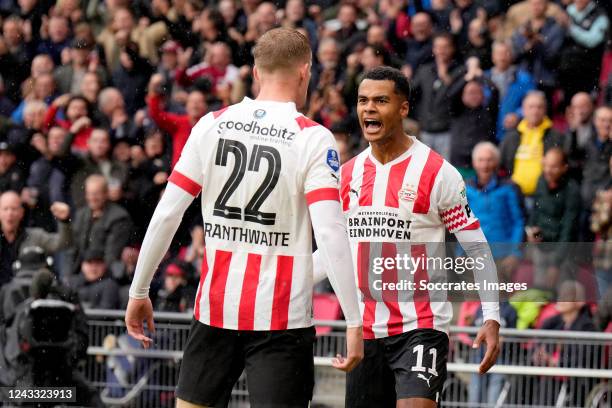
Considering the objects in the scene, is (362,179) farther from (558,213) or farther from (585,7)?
(585,7)

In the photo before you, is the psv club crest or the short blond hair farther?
the psv club crest

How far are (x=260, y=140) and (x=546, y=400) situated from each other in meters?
4.76

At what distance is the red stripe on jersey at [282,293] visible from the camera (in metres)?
5.49

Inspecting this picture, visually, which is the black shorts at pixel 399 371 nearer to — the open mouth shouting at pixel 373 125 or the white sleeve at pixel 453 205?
the white sleeve at pixel 453 205

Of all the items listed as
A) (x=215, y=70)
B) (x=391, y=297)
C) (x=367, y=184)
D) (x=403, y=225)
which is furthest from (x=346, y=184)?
(x=215, y=70)

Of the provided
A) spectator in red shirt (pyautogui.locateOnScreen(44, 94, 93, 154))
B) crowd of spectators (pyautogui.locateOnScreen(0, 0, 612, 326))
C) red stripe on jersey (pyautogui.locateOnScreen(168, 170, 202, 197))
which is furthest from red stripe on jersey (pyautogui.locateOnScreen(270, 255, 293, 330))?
spectator in red shirt (pyautogui.locateOnScreen(44, 94, 93, 154))

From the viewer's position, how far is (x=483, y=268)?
6.68 meters

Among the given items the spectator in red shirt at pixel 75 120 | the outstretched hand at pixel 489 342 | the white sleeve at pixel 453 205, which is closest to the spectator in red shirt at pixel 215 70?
the spectator in red shirt at pixel 75 120

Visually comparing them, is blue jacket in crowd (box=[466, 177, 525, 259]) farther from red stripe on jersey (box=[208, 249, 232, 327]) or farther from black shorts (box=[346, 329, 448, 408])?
red stripe on jersey (box=[208, 249, 232, 327])

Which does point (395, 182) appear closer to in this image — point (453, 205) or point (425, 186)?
point (425, 186)

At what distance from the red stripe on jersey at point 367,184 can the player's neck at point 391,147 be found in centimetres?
7

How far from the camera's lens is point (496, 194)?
10805 mm

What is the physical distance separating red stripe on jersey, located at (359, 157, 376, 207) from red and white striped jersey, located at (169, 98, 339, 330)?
1.41m

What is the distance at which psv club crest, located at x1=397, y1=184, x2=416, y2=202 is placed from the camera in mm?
6805
